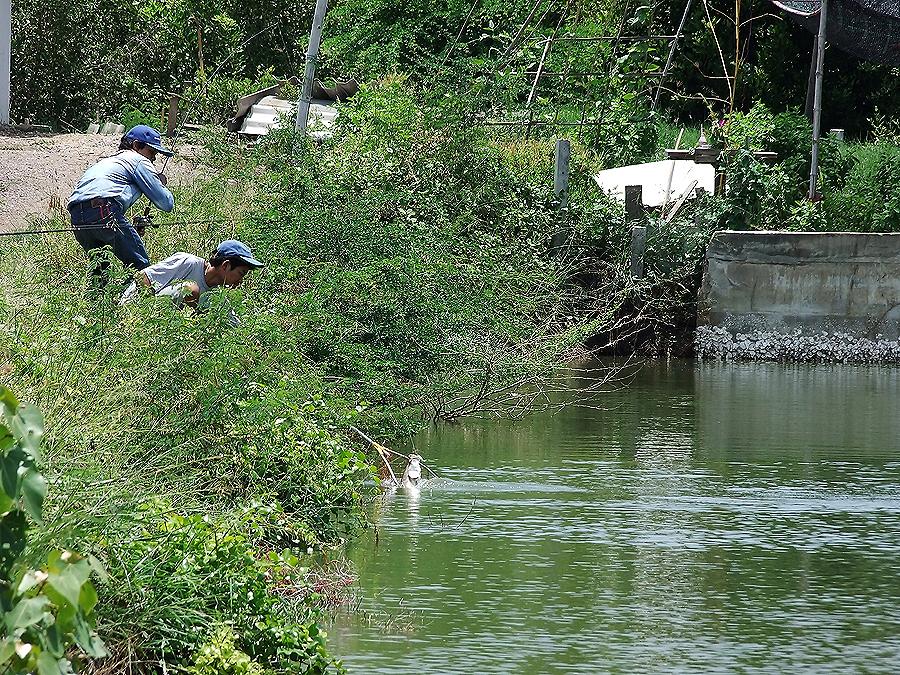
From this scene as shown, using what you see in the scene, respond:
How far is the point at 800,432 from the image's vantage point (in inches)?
535

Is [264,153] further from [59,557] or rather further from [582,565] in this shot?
[59,557]

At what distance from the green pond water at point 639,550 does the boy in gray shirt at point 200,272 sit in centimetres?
163

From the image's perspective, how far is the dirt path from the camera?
16.2 m

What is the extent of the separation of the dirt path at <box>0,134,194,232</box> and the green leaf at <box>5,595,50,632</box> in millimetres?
10483

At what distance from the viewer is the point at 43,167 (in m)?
18.9

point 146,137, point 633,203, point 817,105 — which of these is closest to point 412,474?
point 146,137

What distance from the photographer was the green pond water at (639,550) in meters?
7.30

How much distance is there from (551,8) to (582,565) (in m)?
16.7

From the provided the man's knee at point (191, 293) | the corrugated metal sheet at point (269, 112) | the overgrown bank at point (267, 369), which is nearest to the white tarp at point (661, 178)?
the corrugated metal sheet at point (269, 112)

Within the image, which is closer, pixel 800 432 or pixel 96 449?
pixel 96 449

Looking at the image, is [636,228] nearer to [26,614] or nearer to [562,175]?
[562,175]

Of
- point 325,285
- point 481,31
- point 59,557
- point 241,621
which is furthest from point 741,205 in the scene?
point 59,557

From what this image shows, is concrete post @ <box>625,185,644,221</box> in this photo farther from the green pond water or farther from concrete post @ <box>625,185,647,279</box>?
the green pond water

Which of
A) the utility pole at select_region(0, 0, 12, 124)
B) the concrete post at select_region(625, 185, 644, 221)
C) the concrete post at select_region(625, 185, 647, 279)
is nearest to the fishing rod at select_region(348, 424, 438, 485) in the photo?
the concrete post at select_region(625, 185, 647, 279)
